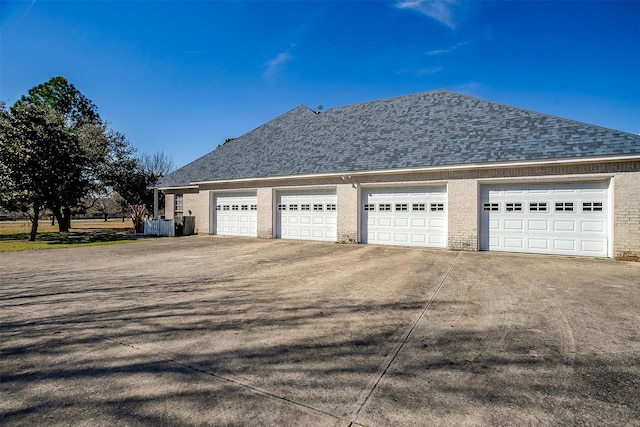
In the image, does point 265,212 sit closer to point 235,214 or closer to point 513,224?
point 235,214

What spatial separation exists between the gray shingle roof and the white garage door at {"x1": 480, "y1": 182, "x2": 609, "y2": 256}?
1.20m

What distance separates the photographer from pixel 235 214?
17469 millimetres

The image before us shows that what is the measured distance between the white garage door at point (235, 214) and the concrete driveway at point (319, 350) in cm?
958

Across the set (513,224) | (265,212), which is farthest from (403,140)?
(265,212)

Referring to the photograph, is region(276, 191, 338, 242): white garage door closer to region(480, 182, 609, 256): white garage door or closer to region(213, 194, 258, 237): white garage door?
region(213, 194, 258, 237): white garage door

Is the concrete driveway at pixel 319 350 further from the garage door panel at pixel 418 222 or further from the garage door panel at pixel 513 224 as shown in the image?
the garage door panel at pixel 418 222

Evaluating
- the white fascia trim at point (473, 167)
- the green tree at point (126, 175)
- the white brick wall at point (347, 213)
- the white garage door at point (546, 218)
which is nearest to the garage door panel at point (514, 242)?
the white garage door at point (546, 218)

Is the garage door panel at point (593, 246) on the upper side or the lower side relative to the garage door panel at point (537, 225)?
lower

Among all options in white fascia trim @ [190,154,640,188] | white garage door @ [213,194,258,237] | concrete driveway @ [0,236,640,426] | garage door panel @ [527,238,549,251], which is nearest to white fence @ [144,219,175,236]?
white garage door @ [213,194,258,237]

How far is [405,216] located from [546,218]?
15.4ft

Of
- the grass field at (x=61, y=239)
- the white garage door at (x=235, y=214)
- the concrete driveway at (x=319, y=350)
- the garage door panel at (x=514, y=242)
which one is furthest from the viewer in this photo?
the white garage door at (x=235, y=214)

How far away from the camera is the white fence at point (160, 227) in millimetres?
18609

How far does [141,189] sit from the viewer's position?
84.6 feet

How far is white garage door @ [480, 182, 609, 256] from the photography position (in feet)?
33.0
